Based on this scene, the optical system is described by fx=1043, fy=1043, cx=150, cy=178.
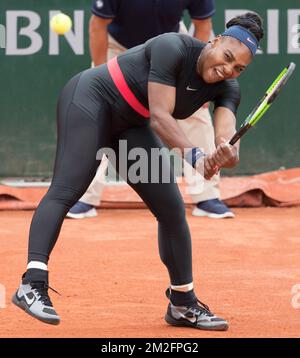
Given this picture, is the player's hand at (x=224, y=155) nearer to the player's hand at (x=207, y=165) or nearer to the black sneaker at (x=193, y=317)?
the player's hand at (x=207, y=165)

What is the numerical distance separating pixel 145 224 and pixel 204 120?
3.36 feet

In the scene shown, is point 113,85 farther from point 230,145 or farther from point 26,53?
point 26,53

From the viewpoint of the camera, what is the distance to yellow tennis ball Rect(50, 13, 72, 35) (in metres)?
9.16

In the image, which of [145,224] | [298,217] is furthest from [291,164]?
[145,224]

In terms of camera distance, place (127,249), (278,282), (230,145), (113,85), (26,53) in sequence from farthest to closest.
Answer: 1. (26,53)
2. (127,249)
3. (278,282)
4. (113,85)
5. (230,145)

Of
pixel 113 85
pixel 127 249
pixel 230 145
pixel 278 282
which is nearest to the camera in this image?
pixel 230 145

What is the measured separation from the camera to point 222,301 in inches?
219

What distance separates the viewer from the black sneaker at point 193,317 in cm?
493

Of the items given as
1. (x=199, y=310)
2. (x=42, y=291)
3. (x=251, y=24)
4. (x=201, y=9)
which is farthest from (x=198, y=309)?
(x=201, y=9)

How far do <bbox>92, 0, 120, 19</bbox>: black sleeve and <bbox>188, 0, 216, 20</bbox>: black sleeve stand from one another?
61 centimetres

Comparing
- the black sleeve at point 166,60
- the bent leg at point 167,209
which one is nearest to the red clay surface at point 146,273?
the bent leg at point 167,209

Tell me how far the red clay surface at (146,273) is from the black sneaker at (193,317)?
1.9 inches

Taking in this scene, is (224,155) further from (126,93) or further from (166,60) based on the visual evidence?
(126,93)

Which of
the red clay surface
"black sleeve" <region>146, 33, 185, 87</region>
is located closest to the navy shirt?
the red clay surface
